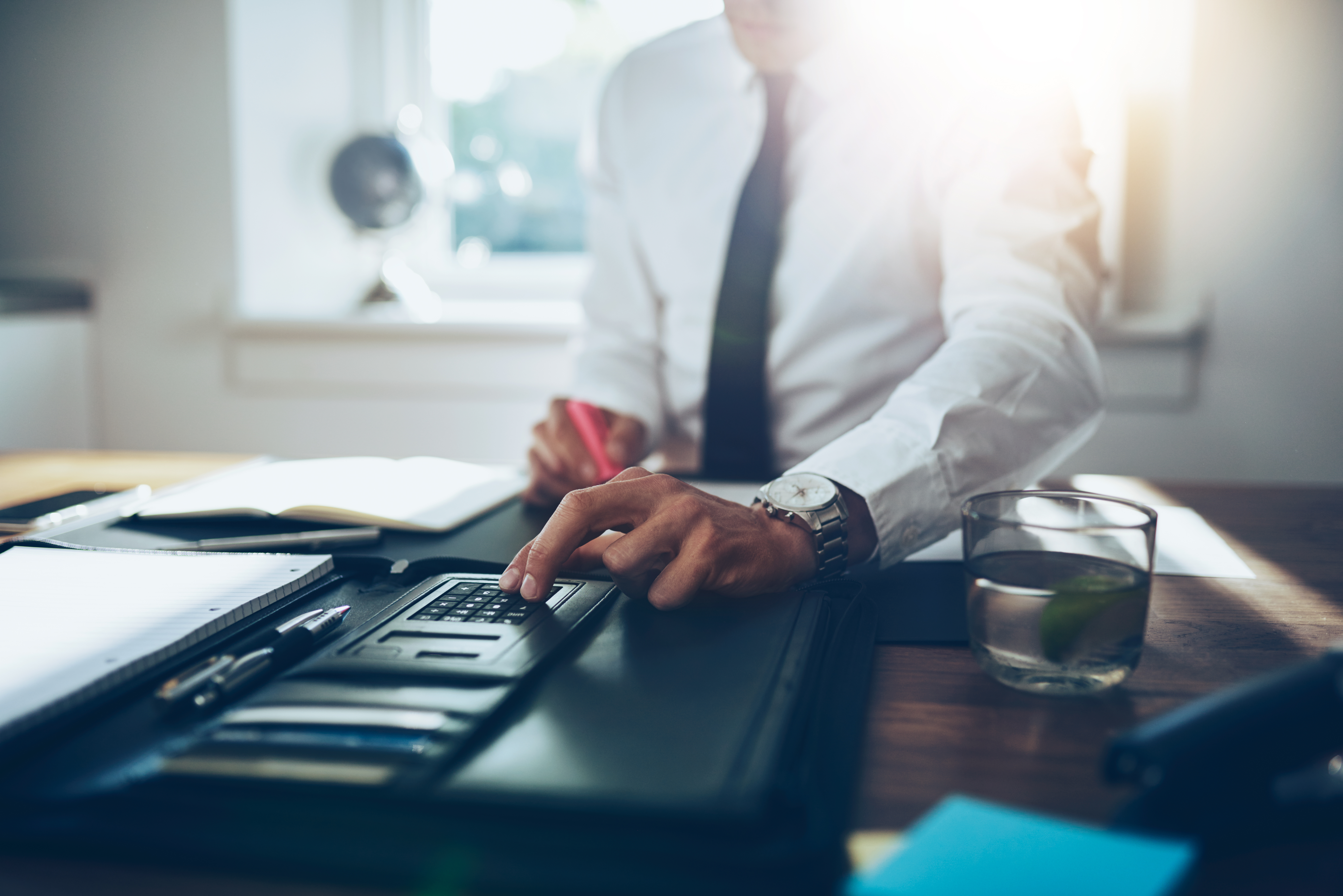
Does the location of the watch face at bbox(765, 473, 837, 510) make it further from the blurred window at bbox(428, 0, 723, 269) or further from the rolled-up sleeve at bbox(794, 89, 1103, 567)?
the blurred window at bbox(428, 0, 723, 269)

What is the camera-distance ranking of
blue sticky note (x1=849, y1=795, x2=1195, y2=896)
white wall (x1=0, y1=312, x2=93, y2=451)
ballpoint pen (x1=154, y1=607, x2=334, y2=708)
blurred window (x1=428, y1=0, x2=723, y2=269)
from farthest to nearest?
blurred window (x1=428, y1=0, x2=723, y2=269) < white wall (x1=0, y1=312, x2=93, y2=451) < ballpoint pen (x1=154, y1=607, x2=334, y2=708) < blue sticky note (x1=849, y1=795, x2=1195, y2=896)

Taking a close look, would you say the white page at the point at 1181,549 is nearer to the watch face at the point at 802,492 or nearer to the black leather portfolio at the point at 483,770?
the watch face at the point at 802,492

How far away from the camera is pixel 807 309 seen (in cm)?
125

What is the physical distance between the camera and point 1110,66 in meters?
1.86

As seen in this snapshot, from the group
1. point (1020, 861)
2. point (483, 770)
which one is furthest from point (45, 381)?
point (1020, 861)

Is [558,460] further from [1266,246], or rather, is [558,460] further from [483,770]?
[1266,246]

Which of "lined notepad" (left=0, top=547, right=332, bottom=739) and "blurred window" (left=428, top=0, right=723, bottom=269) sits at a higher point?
"blurred window" (left=428, top=0, right=723, bottom=269)

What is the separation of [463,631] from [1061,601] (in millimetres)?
299

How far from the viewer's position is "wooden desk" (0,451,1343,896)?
34 cm

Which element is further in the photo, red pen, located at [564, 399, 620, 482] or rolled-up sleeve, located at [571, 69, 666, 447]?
rolled-up sleeve, located at [571, 69, 666, 447]

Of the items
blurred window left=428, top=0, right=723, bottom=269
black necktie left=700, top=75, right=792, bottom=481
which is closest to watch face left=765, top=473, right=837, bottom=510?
black necktie left=700, top=75, right=792, bottom=481

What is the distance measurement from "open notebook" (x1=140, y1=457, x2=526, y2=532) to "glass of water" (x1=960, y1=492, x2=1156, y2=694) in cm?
45

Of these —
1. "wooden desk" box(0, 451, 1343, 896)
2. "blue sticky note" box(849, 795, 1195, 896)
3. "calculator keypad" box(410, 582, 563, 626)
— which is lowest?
"wooden desk" box(0, 451, 1343, 896)

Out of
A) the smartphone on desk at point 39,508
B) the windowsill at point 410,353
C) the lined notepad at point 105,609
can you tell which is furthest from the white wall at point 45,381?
the lined notepad at point 105,609
